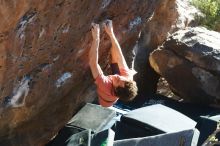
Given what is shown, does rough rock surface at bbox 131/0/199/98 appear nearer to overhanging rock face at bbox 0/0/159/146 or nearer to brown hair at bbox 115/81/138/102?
overhanging rock face at bbox 0/0/159/146

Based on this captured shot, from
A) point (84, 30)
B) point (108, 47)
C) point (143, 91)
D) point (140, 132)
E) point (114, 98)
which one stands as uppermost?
point (84, 30)

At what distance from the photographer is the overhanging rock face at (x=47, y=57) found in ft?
13.0

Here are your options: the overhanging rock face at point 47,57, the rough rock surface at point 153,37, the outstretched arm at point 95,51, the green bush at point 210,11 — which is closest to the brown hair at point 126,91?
the outstretched arm at point 95,51

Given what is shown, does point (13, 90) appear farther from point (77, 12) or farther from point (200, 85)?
point (200, 85)

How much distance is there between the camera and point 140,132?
5520 mm

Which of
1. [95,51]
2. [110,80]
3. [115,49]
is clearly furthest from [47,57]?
[115,49]

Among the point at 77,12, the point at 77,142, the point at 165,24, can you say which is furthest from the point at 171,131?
the point at 165,24

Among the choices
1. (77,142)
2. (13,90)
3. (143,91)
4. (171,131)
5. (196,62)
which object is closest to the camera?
(13,90)

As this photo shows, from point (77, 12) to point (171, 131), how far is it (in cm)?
168

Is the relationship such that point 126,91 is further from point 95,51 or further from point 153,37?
point 153,37

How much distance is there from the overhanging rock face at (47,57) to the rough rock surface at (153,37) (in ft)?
5.06

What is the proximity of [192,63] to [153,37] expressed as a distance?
806 mm

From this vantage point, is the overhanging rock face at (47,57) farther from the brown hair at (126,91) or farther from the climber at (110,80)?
the brown hair at (126,91)

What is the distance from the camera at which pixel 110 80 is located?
17.2 ft
